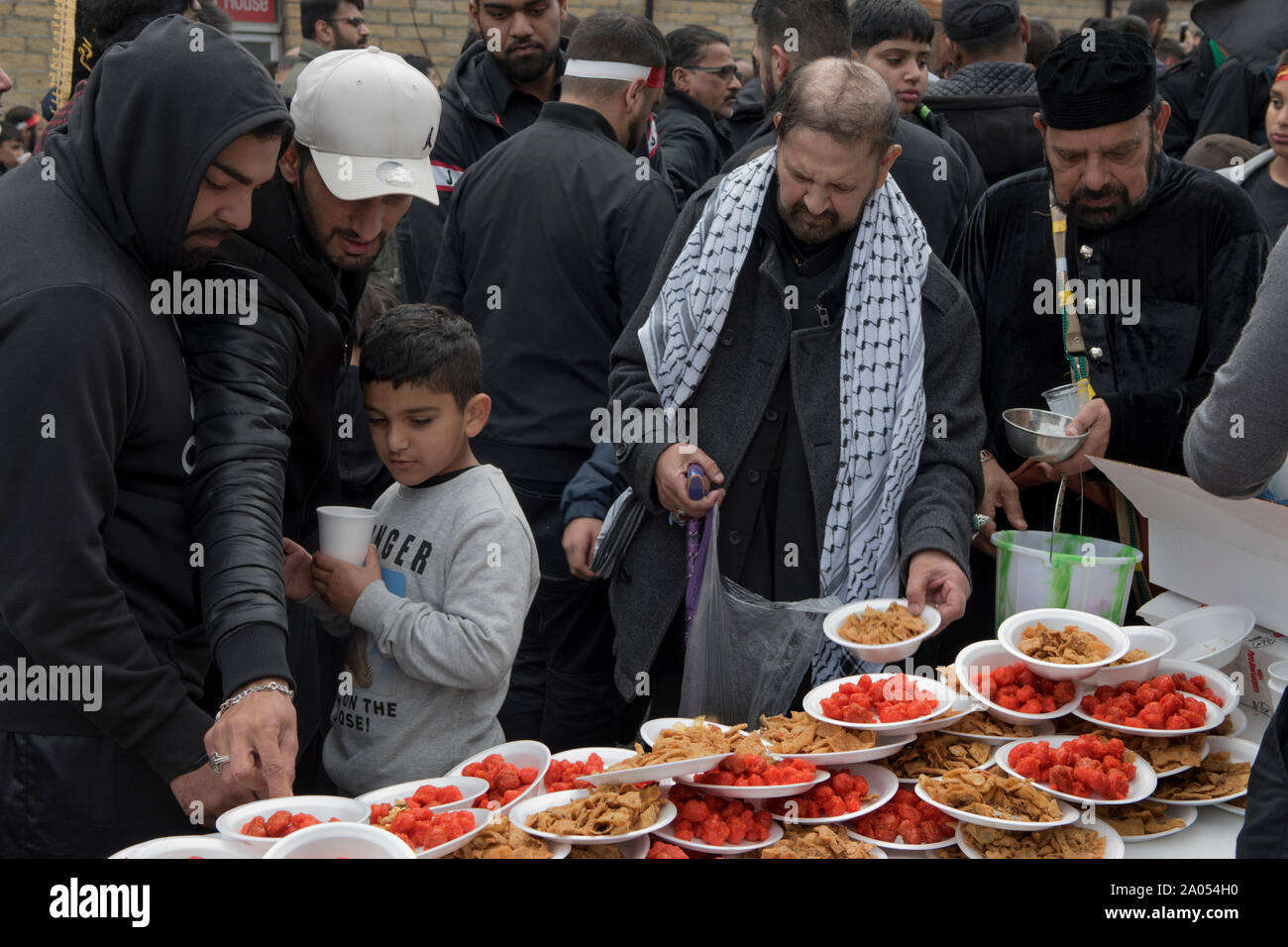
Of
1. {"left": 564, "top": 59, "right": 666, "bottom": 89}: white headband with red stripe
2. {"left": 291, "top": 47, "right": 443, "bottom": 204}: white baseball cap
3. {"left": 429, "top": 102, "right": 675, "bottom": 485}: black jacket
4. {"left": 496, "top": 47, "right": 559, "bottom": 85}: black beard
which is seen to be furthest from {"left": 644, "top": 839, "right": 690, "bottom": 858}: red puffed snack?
{"left": 496, "top": 47, "right": 559, "bottom": 85}: black beard

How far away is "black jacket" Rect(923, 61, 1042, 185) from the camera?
14.0 feet

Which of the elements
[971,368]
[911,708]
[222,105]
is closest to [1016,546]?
[971,368]

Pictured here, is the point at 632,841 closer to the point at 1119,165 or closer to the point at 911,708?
the point at 911,708

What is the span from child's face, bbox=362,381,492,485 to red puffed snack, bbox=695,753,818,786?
87 centimetres

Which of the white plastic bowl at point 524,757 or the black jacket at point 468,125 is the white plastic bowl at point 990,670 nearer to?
the white plastic bowl at point 524,757

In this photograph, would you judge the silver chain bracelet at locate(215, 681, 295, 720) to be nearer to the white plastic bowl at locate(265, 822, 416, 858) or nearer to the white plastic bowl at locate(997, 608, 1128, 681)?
the white plastic bowl at locate(265, 822, 416, 858)

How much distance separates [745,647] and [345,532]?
831 millimetres

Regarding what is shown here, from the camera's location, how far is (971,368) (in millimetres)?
2625

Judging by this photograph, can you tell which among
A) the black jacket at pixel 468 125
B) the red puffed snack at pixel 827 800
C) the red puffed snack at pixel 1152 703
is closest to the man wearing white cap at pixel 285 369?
the red puffed snack at pixel 827 800

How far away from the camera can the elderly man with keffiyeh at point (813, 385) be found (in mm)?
2502

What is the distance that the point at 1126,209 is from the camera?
289cm

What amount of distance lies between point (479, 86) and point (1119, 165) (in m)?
2.34

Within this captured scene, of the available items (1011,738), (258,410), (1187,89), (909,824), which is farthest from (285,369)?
(1187,89)

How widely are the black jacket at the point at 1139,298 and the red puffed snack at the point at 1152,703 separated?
2.25 feet
